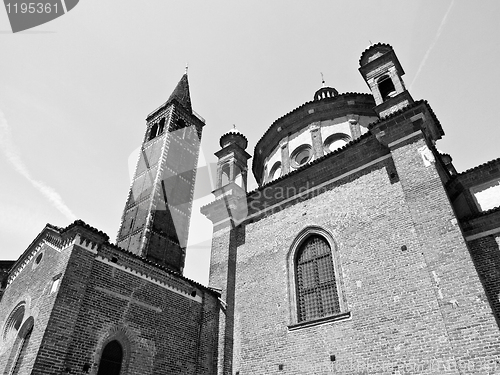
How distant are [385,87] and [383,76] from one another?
1.75 feet

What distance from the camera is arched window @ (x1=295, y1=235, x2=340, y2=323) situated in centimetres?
1014

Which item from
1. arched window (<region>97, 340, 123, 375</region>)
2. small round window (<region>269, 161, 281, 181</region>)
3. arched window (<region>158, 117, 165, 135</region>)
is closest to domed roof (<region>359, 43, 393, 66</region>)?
small round window (<region>269, 161, 281, 181</region>)

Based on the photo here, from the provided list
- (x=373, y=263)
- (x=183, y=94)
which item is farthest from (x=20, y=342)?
(x=183, y=94)

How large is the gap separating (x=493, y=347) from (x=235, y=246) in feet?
27.7

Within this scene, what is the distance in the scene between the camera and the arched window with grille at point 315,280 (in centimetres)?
989

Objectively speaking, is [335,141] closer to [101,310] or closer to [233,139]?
[233,139]

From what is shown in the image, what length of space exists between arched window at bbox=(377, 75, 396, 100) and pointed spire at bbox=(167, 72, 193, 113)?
30373mm

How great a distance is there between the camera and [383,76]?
39.6ft

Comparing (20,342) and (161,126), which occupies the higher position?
(161,126)

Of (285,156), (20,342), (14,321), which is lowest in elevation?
(20,342)

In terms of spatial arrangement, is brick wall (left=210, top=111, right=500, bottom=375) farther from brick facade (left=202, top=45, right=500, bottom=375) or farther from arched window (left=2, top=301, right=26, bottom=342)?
arched window (left=2, top=301, right=26, bottom=342)

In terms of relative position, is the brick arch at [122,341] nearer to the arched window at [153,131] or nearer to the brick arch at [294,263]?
the brick arch at [294,263]

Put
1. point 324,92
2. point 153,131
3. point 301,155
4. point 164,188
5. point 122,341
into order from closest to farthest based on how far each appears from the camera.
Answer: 1. point 122,341
2. point 301,155
3. point 324,92
4. point 164,188
5. point 153,131

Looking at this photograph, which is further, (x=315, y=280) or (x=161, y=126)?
(x=161, y=126)
